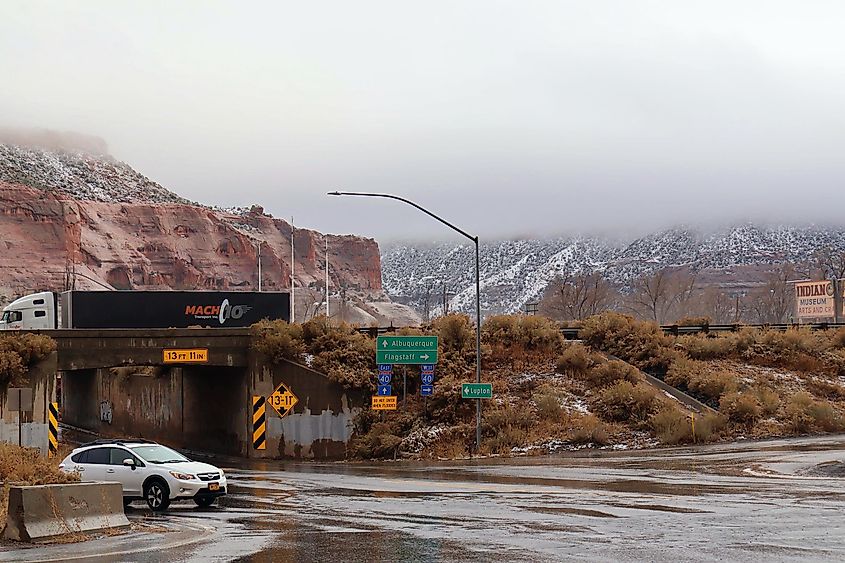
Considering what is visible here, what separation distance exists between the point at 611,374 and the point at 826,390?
28.9 ft

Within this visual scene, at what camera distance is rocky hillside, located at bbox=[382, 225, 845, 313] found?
156 meters

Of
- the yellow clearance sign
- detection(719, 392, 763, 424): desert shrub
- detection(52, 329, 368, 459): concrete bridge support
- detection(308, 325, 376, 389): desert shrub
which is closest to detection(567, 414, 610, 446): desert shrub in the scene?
detection(719, 392, 763, 424): desert shrub

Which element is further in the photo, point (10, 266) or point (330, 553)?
point (10, 266)

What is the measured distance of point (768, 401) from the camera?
4244 cm

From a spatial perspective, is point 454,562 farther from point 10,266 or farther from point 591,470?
point 10,266

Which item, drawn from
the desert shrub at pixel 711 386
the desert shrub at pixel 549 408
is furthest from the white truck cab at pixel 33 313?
the desert shrub at pixel 711 386

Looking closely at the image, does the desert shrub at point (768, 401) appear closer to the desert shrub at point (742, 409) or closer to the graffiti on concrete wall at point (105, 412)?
the desert shrub at point (742, 409)

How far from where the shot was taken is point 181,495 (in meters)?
22.8

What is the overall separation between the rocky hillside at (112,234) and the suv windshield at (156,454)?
100772 mm

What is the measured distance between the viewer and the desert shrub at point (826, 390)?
149 feet

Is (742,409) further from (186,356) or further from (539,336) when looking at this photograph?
(186,356)

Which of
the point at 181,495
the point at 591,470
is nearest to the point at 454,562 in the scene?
the point at 181,495

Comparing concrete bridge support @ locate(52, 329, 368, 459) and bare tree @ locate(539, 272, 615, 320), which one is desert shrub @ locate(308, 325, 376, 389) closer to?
concrete bridge support @ locate(52, 329, 368, 459)

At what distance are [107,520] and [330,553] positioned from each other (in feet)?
14.9
